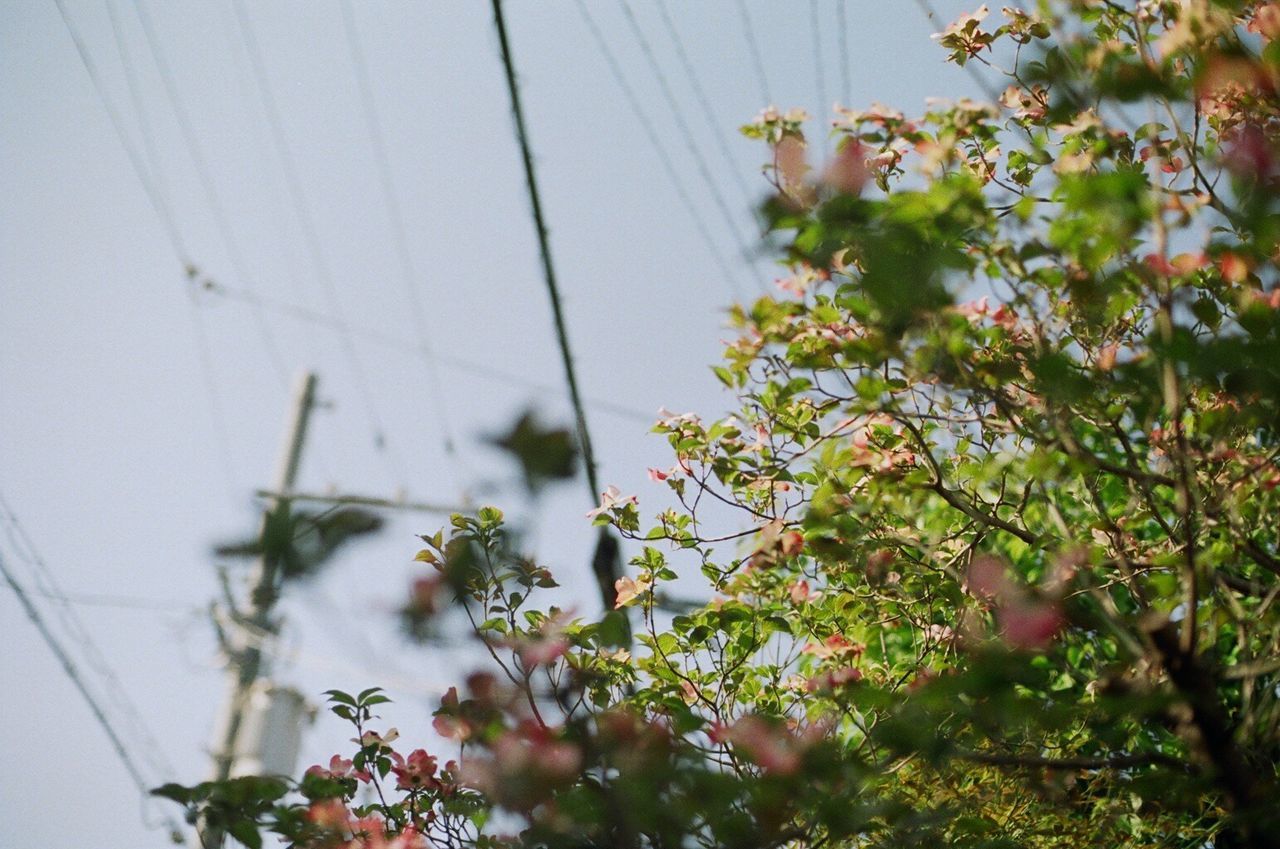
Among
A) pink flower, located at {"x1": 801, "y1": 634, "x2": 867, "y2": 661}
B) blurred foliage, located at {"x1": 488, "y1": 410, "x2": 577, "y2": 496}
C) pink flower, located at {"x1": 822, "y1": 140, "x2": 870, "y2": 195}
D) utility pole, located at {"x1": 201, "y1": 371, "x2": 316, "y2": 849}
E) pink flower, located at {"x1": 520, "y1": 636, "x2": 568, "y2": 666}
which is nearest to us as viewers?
blurred foliage, located at {"x1": 488, "y1": 410, "x2": 577, "y2": 496}

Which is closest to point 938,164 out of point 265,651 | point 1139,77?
point 1139,77

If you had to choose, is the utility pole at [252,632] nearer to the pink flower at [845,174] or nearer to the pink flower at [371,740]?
the pink flower at [371,740]

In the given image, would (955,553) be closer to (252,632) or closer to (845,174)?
(845,174)

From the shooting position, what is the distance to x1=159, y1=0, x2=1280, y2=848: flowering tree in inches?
58.4

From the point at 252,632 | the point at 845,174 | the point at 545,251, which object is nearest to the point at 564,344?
the point at 545,251

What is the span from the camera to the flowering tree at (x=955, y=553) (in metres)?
1.48

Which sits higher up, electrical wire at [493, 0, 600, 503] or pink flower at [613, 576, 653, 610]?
electrical wire at [493, 0, 600, 503]

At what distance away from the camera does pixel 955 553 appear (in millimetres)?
2543

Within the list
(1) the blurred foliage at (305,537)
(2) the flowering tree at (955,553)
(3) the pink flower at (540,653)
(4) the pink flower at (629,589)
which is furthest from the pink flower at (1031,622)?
(1) the blurred foliage at (305,537)

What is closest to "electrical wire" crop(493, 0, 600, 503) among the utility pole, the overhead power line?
the overhead power line

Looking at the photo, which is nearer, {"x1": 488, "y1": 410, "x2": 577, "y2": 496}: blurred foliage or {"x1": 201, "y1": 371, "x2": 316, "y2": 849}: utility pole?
{"x1": 488, "y1": 410, "x2": 577, "y2": 496}: blurred foliage

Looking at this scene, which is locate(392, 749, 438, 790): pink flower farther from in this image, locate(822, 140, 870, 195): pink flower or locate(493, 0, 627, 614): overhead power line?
locate(822, 140, 870, 195): pink flower

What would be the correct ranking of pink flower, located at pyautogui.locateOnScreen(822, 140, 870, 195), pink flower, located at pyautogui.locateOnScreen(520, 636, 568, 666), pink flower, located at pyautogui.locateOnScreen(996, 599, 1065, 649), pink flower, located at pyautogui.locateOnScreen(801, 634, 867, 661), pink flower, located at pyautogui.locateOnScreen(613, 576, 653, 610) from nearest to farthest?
pink flower, located at pyautogui.locateOnScreen(996, 599, 1065, 649) → pink flower, located at pyautogui.locateOnScreen(822, 140, 870, 195) → pink flower, located at pyautogui.locateOnScreen(520, 636, 568, 666) → pink flower, located at pyautogui.locateOnScreen(801, 634, 867, 661) → pink flower, located at pyautogui.locateOnScreen(613, 576, 653, 610)

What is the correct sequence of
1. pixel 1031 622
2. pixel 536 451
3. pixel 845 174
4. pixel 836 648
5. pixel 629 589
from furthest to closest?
pixel 629 589 → pixel 836 648 → pixel 845 174 → pixel 1031 622 → pixel 536 451
